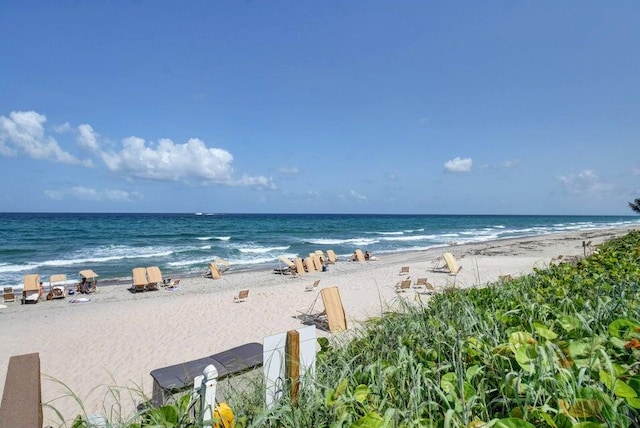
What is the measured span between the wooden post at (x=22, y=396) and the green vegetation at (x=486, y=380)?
17.5 inches

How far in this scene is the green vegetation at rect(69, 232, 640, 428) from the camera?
1.21 m

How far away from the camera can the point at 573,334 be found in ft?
6.35

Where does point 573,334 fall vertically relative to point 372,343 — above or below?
above

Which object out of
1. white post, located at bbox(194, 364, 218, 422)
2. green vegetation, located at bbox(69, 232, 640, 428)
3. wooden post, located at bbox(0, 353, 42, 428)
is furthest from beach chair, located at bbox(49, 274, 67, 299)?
white post, located at bbox(194, 364, 218, 422)

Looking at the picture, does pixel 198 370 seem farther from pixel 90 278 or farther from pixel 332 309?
pixel 90 278

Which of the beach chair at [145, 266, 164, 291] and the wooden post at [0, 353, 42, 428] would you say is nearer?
the wooden post at [0, 353, 42, 428]

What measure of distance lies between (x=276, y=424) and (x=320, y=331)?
278 inches

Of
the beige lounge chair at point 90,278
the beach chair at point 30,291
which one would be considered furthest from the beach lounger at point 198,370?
the beige lounge chair at point 90,278

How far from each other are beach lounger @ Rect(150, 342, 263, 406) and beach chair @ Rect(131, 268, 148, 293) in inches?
482

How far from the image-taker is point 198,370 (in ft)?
11.4

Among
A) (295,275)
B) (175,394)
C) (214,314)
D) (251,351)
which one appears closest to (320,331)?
(214,314)

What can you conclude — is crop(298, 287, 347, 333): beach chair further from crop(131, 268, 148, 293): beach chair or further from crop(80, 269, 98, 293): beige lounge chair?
crop(80, 269, 98, 293): beige lounge chair

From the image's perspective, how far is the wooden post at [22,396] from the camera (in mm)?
1456

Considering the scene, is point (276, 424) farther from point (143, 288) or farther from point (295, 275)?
point (295, 275)
